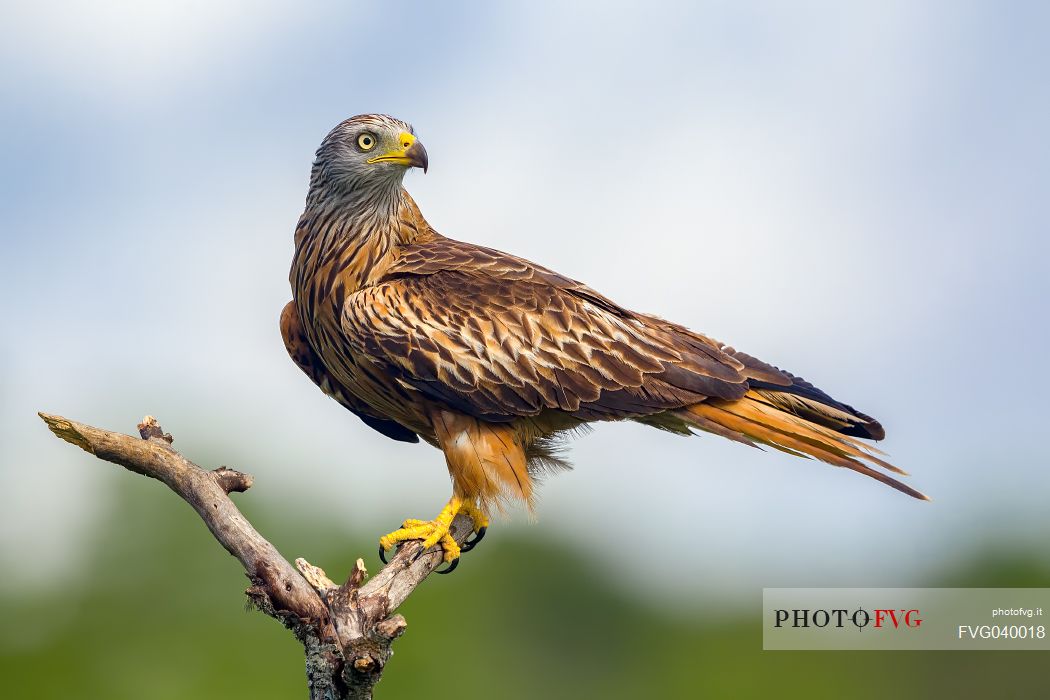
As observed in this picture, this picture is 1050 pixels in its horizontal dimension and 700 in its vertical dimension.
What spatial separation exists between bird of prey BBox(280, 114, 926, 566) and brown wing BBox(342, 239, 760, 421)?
0.03 feet

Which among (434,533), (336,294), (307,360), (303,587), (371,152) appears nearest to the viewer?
(303,587)

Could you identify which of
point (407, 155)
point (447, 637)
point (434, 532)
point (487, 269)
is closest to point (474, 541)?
point (434, 532)

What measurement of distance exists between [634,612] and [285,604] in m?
39.2

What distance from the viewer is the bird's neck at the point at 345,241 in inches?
325

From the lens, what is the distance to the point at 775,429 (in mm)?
7727

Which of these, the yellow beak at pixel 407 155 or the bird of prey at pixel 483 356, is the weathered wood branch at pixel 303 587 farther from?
the yellow beak at pixel 407 155

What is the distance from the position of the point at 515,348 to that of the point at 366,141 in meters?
1.94

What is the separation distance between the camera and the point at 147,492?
36281mm

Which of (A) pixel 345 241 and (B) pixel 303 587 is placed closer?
(B) pixel 303 587

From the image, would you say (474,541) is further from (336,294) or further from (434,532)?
(336,294)

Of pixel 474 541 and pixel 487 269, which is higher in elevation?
pixel 487 269

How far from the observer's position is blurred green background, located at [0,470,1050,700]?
3022 centimetres

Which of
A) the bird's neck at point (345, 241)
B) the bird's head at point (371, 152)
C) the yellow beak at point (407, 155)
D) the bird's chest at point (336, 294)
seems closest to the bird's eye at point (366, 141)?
the bird's head at point (371, 152)

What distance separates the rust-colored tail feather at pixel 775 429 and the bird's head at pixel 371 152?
2.74m
